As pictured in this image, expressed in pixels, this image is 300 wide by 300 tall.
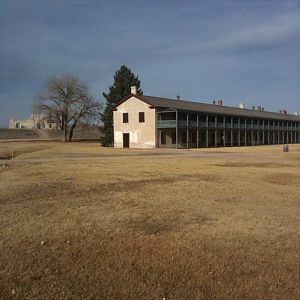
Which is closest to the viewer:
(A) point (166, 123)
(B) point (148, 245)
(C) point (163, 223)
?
(B) point (148, 245)

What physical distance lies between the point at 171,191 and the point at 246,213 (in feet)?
10.4

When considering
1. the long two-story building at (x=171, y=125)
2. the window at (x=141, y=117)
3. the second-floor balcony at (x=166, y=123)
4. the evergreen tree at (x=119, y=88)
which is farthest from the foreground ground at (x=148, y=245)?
the evergreen tree at (x=119, y=88)

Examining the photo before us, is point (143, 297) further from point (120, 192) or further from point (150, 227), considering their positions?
point (120, 192)

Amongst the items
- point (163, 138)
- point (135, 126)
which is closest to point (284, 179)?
point (163, 138)

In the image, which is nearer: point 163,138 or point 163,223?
point 163,223

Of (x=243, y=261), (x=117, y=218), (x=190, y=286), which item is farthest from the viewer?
(x=117, y=218)

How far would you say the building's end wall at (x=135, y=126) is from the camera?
56.5 m

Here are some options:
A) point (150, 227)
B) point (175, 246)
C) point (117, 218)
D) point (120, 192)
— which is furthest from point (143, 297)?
point (120, 192)

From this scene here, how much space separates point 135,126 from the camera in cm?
5866

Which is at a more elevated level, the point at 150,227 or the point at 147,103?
the point at 147,103

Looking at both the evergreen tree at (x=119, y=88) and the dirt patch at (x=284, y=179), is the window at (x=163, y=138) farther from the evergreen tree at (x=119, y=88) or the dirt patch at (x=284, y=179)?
the dirt patch at (x=284, y=179)

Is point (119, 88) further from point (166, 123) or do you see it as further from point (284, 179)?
point (284, 179)

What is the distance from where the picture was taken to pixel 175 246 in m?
6.68

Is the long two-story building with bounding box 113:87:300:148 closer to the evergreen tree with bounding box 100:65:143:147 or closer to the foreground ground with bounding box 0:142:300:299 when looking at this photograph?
the evergreen tree with bounding box 100:65:143:147
